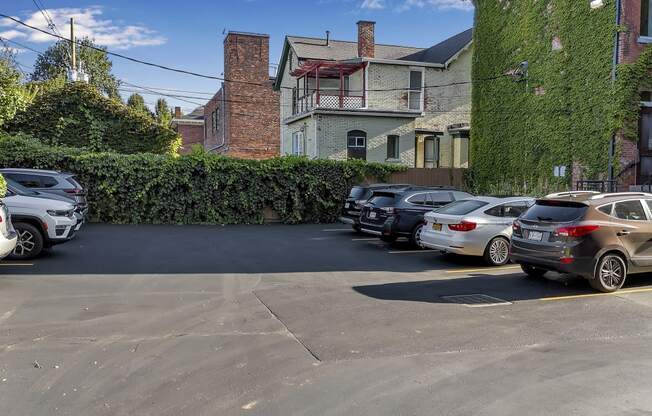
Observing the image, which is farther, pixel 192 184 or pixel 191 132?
pixel 191 132

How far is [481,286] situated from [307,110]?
868 inches

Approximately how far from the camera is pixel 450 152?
31.6 meters

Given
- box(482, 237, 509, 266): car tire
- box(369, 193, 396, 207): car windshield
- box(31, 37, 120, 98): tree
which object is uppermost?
box(31, 37, 120, 98): tree

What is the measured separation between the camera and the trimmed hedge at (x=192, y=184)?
18.7 meters

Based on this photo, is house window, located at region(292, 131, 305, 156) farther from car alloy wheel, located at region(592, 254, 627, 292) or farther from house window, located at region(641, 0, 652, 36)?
car alloy wheel, located at region(592, 254, 627, 292)

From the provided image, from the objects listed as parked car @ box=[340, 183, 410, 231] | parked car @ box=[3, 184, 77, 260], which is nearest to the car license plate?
parked car @ box=[340, 183, 410, 231]

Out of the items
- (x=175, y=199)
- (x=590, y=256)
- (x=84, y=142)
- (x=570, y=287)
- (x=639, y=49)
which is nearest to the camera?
(x=590, y=256)

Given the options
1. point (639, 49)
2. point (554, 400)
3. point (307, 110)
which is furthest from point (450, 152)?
point (554, 400)

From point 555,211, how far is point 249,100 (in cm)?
3255

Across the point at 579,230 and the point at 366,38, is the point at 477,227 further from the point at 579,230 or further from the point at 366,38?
the point at 366,38

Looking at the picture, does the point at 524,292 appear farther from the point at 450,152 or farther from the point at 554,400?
the point at 450,152

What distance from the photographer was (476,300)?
26.5ft

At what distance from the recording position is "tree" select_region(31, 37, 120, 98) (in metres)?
57.3

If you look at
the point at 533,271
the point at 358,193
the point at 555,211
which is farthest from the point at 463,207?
the point at 358,193
